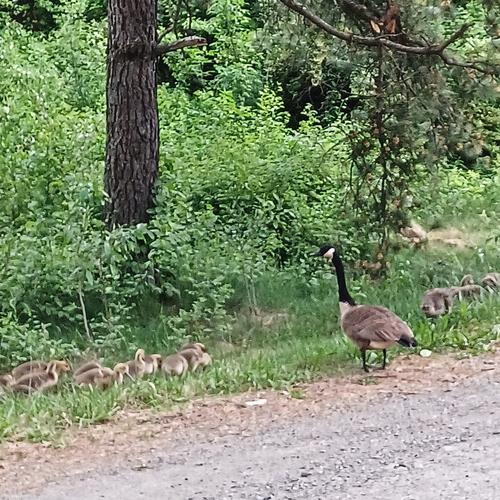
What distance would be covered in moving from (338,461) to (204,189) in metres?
8.66

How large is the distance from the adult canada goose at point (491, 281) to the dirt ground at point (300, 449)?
321 cm

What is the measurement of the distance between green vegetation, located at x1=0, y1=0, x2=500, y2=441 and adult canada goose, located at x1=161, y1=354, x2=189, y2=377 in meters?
0.28

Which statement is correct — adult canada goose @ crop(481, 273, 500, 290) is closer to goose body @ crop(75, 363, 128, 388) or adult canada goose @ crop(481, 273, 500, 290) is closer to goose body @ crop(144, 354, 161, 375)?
goose body @ crop(144, 354, 161, 375)

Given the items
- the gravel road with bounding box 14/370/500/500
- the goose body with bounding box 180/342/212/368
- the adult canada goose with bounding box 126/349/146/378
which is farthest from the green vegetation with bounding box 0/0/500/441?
the gravel road with bounding box 14/370/500/500

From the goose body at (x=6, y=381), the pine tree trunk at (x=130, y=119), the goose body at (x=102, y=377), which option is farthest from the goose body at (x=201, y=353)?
the pine tree trunk at (x=130, y=119)

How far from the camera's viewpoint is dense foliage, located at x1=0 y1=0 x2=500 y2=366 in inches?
410

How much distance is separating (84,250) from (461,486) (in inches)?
218

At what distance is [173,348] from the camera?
10008mm

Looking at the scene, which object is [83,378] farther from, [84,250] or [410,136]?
[410,136]

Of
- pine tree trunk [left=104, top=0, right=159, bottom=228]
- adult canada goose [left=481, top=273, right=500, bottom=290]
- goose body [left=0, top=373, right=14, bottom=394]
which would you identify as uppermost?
pine tree trunk [left=104, top=0, right=159, bottom=228]

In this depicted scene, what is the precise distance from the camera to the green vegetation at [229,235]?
29.9ft

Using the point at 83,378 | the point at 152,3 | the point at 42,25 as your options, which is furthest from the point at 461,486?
the point at 42,25

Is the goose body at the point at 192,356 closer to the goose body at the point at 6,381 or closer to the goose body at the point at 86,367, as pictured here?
the goose body at the point at 86,367

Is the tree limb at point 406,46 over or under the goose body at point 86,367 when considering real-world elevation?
over
